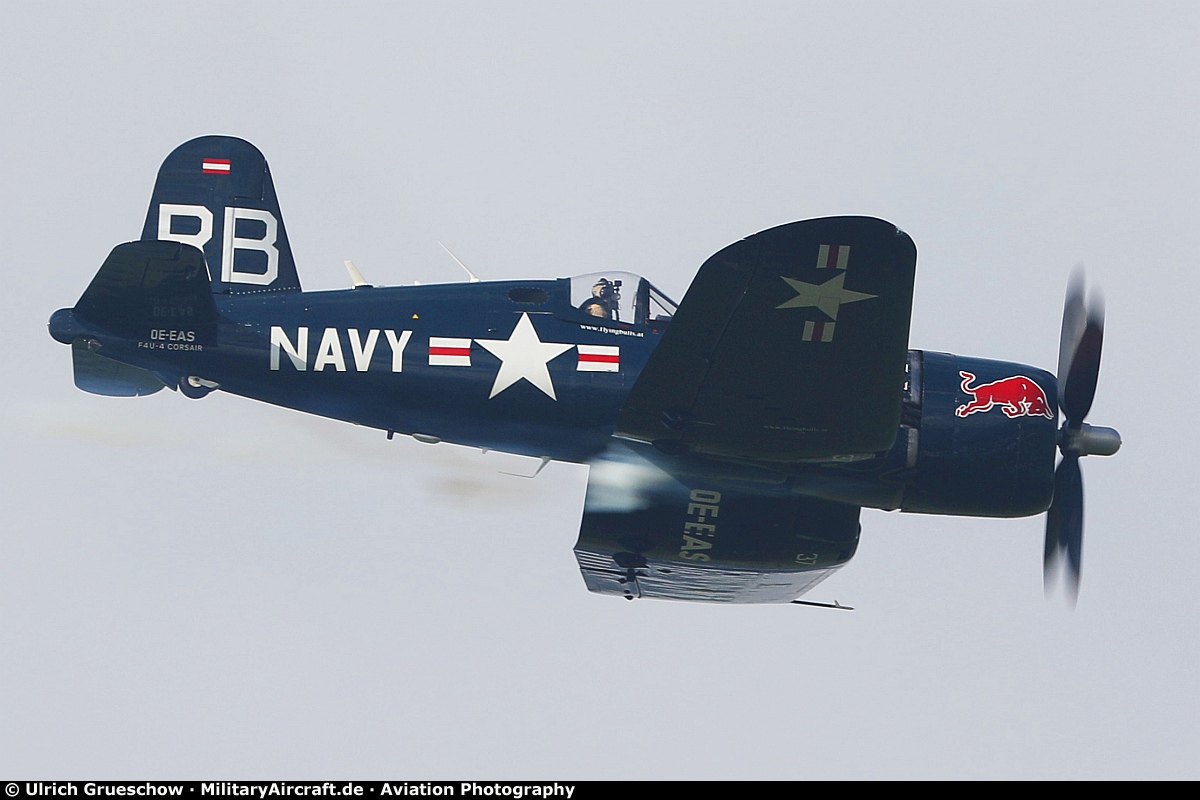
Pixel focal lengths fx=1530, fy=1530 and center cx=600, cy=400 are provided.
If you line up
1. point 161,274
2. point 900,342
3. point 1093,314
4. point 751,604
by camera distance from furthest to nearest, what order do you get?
point 751,604
point 1093,314
point 161,274
point 900,342

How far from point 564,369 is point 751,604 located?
4.12m

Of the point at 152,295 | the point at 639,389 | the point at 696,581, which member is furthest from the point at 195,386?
the point at 696,581

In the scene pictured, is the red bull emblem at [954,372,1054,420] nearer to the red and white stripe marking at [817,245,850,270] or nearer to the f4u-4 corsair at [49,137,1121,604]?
the f4u-4 corsair at [49,137,1121,604]

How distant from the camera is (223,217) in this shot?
1423 cm

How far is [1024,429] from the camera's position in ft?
41.1

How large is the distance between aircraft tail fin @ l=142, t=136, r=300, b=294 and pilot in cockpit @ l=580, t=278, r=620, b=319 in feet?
10.7

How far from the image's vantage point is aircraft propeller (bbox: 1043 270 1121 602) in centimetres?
1287

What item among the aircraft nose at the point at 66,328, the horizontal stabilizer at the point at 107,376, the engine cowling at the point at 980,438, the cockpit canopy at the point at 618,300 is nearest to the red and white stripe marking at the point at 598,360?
the cockpit canopy at the point at 618,300

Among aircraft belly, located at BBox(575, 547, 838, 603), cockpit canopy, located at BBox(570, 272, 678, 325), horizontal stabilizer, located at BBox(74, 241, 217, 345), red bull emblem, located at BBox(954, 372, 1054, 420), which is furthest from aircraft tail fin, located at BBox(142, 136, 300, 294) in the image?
red bull emblem, located at BBox(954, 372, 1054, 420)

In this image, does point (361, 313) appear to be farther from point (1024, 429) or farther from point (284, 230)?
point (1024, 429)

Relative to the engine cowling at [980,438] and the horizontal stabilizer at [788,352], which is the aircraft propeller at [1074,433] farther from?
the horizontal stabilizer at [788,352]

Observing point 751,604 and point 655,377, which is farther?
point 751,604

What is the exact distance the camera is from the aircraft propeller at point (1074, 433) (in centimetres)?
1287
